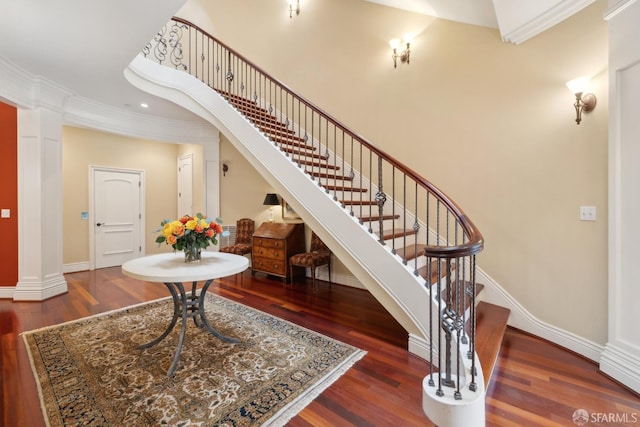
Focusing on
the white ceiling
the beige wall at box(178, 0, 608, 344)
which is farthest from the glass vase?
the beige wall at box(178, 0, 608, 344)

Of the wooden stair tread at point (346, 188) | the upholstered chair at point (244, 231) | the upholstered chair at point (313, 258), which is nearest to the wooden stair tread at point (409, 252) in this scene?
the wooden stair tread at point (346, 188)

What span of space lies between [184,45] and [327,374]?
650 centimetres

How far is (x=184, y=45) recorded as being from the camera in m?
5.71

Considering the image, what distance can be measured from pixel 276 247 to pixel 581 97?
12.5ft

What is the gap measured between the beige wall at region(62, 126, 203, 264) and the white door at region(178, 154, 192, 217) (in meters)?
0.15

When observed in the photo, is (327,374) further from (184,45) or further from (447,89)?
(184,45)

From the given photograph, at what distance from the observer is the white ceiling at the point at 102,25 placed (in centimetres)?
228

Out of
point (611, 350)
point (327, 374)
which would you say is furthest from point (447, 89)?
point (327, 374)

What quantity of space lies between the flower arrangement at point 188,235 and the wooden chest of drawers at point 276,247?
190 centimetres

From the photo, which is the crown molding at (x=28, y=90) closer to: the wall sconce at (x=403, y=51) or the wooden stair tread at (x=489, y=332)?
the wall sconce at (x=403, y=51)

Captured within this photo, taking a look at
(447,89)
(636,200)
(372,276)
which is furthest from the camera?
(447,89)

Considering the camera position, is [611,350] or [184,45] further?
[184,45]

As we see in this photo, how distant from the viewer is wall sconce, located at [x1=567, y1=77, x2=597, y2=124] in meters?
2.26

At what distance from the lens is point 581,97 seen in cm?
230
